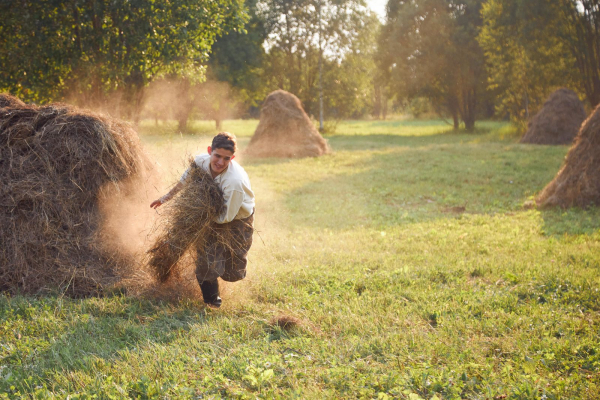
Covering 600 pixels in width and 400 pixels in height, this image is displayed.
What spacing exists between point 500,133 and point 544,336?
80.4 ft

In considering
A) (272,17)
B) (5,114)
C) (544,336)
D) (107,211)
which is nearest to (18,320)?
(107,211)

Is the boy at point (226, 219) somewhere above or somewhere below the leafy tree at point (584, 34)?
below

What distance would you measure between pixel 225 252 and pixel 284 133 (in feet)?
49.1

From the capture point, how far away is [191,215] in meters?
4.39

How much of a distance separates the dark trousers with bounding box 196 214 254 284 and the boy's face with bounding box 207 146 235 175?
0.57 m

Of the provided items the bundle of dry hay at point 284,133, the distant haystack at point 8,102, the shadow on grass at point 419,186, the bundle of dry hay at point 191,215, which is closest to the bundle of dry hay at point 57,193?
the distant haystack at point 8,102

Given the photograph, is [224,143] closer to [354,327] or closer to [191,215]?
[191,215]

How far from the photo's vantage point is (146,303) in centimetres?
471

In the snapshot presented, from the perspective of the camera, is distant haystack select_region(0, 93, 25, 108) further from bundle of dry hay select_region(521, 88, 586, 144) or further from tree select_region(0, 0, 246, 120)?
bundle of dry hay select_region(521, 88, 586, 144)

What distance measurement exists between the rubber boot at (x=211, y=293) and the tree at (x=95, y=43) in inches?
303

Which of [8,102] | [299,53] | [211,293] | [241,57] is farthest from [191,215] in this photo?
[299,53]

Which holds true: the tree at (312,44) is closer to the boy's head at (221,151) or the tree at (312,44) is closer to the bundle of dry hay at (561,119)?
the bundle of dry hay at (561,119)

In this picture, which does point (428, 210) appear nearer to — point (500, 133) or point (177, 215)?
point (177, 215)

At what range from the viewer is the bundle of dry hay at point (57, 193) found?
197 inches
